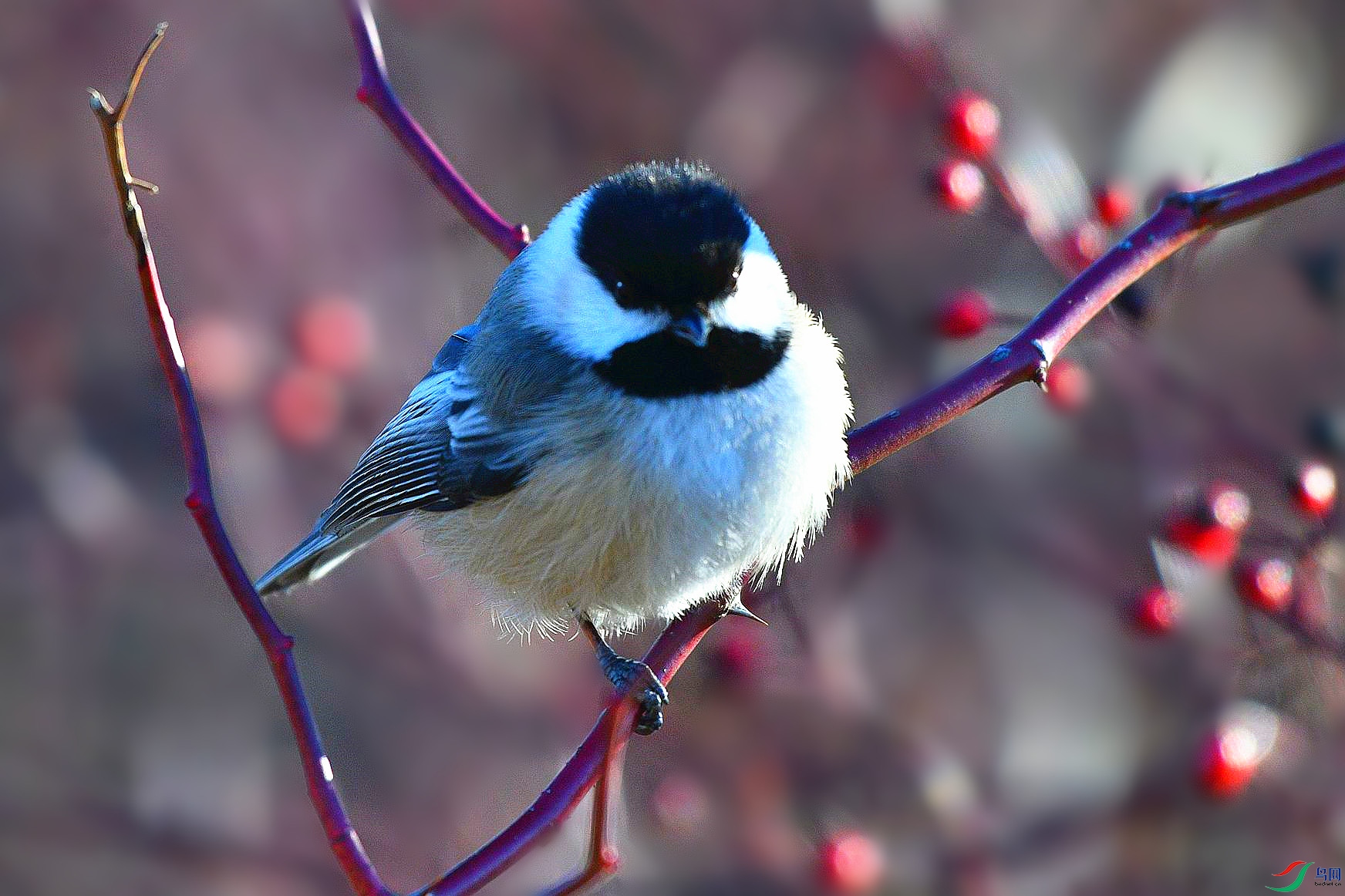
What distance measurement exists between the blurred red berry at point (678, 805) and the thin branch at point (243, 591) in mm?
1451

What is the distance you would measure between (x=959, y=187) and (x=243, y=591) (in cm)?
142

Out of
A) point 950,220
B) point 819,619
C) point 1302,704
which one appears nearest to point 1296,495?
point 1302,704

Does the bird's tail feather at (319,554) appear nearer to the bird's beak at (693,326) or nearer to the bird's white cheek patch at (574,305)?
the bird's white cheek patch at (574,305)

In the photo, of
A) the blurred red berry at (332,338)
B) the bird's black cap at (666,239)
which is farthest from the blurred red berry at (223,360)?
the bird's black cap at (666,239)

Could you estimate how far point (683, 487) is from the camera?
188cm

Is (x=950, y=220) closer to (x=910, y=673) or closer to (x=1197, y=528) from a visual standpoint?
(x=910, y=673)

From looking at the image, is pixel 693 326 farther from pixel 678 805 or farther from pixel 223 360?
pixel 223 360

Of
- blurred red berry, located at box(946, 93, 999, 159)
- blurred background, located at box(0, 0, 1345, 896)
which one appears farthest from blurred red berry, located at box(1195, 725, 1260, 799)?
blurred red berry, located at box(946, 93, 999, 159)

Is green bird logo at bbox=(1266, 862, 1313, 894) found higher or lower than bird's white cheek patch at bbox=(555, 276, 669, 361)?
lower

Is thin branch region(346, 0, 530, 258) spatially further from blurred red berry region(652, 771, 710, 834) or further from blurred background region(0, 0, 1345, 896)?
blurred red berry region(652, 771, 710, 834)

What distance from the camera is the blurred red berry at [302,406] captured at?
3305mm

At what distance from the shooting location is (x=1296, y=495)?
7.08 ft

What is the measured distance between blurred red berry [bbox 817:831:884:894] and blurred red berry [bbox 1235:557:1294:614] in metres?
0.89

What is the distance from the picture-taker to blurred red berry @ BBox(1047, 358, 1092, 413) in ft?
8.00
